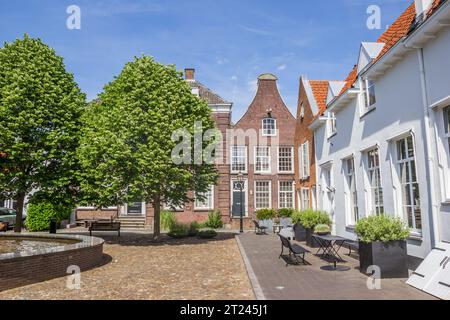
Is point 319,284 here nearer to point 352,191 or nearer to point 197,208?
point 352,191

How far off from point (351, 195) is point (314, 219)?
7.12 ft

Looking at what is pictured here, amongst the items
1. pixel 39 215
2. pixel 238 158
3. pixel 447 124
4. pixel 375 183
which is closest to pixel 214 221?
pixel 238 158

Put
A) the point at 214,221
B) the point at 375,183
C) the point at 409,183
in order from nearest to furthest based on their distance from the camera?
the point at 409,183 → the point at 375,183 → the point at 214,221

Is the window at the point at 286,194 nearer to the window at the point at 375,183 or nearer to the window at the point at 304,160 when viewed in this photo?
the window at the point at 304,160

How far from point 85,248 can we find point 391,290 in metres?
8.43

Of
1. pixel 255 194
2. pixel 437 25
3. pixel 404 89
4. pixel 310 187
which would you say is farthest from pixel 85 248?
pixel 255 194

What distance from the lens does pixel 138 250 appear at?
48.6ft

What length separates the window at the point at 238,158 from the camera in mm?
29672

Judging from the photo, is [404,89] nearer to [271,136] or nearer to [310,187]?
[310,187]

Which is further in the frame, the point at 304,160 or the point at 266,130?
the point at 266,130

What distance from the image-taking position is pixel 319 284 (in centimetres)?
793

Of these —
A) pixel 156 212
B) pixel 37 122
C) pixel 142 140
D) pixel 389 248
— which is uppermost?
pixel 37 122

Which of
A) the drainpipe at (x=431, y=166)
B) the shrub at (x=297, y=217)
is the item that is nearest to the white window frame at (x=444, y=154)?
the drainpipe at (x=431, y=166)

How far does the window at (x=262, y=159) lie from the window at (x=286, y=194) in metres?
1.92
